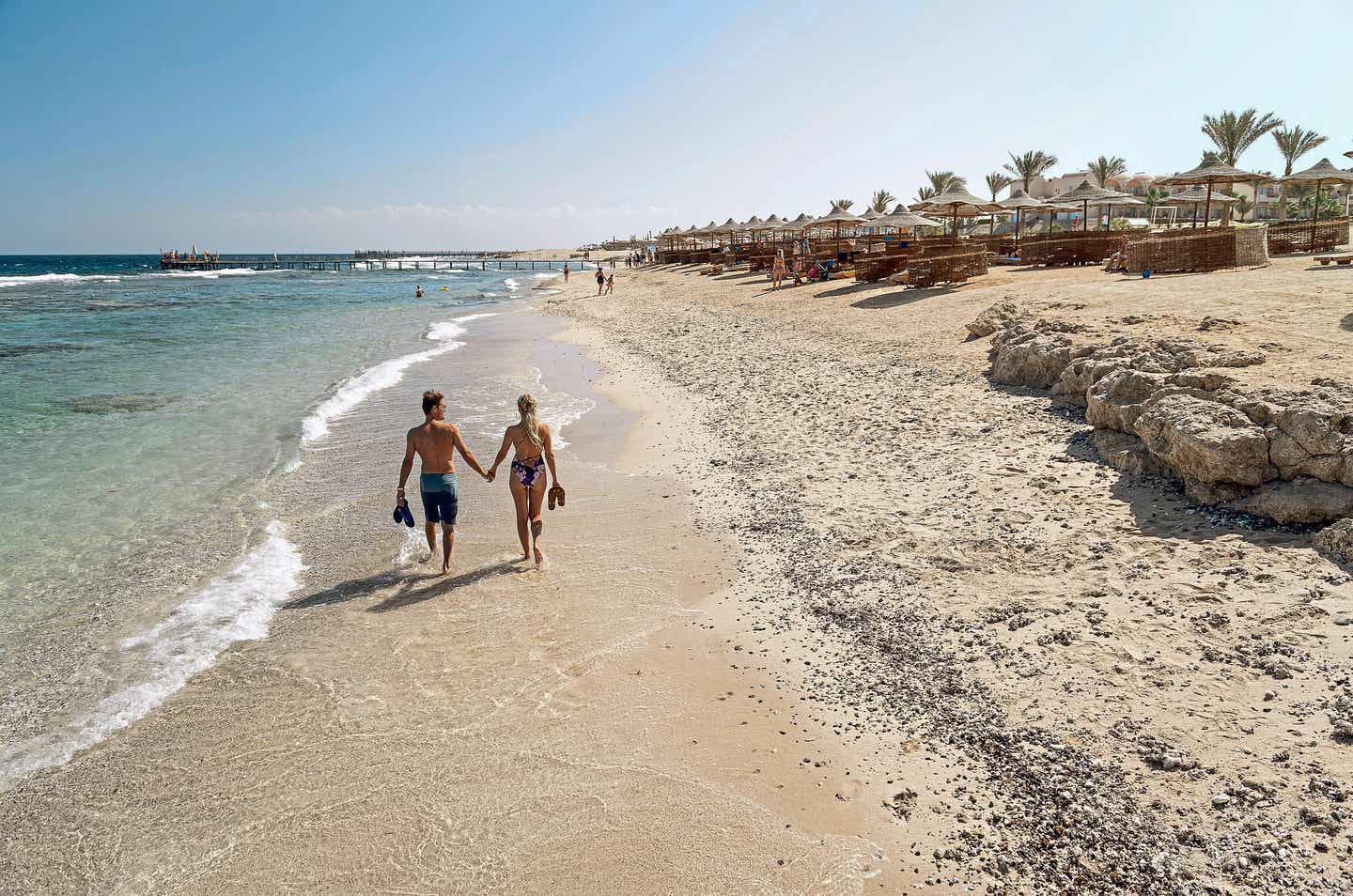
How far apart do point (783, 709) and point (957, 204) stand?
23.3 m

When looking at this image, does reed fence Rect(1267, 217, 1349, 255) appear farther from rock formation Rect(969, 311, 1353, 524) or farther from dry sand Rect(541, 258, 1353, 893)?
rock formation Rect(969, 311, 1353, 524)

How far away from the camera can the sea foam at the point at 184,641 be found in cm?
467

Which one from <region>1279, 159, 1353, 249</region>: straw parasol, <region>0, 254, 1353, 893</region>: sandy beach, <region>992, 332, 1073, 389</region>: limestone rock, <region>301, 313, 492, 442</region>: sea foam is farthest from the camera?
<region>1279, 159, 1353, 249</region>: straw parasol

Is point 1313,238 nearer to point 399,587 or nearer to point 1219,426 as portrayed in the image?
point 1219,426

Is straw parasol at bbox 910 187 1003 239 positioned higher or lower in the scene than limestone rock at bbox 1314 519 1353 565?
higher

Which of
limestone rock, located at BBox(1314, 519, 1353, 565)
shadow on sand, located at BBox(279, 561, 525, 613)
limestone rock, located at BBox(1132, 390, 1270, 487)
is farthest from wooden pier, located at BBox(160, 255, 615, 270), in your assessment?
limestone rock, located at BBox(1314, 519, 1353, 565)

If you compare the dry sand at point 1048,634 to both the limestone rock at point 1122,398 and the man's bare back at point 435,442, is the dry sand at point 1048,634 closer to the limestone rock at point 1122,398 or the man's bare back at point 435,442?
the limestone rock at point 1122,398

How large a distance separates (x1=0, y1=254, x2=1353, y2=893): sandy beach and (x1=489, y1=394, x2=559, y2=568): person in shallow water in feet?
1.29

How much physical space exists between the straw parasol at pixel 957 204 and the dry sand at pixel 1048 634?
560 inches

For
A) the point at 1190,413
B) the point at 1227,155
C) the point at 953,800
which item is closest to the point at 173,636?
the point at 953,800

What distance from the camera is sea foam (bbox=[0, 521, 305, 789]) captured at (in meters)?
4.67

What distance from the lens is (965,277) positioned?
67.3 feet

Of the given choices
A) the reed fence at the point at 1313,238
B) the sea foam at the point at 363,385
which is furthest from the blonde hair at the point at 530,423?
the reed fence at the point at 1313,238

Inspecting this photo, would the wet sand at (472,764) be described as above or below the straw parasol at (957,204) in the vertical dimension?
below
